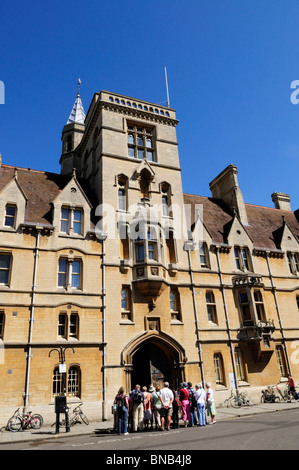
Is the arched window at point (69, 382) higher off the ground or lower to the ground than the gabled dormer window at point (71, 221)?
lower

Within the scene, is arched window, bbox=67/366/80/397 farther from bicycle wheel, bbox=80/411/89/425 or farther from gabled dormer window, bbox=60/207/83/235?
gabled dormer window, bbox=60/207/83/235

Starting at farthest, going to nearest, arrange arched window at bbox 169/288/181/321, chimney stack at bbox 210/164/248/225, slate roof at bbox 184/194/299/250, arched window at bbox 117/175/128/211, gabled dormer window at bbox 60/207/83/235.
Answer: chimney stack at bbox 210/164/248/225 → slate roof at bbox 184/194/299/250 → arched window at bbox 117/175/128/211 → arched window at bbox 169/288/181/321 → gabled dormer window at bbox 60/207/83/235

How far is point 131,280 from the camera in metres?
22.4

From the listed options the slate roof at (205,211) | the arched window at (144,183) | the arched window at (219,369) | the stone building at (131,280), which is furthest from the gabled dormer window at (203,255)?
the arched window at (219,369)

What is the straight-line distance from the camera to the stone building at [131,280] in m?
19.0

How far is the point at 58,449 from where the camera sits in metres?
10.8

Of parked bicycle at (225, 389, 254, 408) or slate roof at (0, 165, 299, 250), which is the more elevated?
slate roof at (0, 165, 299, 250)

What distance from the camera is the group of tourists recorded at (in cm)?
1399

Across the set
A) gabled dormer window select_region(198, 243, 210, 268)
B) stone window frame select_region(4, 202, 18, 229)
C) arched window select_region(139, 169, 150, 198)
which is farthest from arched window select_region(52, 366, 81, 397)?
arched window select_region(139, 169, 150, 198)

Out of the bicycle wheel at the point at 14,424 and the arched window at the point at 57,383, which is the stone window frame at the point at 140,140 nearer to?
the arched window at the point at 57,383

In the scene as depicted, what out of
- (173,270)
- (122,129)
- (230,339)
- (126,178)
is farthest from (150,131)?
(230,339)

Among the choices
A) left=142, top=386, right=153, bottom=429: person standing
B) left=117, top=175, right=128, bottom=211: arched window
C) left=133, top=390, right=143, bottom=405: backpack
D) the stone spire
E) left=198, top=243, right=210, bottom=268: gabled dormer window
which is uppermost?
the stone spire

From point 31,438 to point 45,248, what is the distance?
10401 millimetres

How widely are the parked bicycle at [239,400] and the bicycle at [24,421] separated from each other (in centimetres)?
1180
